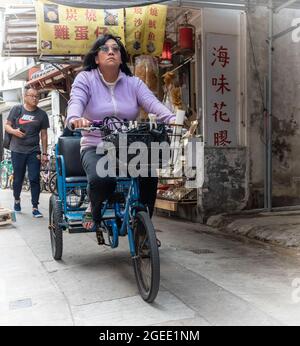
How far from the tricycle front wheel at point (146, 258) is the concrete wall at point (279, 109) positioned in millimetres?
3908

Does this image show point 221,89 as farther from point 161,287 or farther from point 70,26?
point 161,287

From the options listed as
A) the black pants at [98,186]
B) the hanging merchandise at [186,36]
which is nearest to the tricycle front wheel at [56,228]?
the black pants at [98,186]

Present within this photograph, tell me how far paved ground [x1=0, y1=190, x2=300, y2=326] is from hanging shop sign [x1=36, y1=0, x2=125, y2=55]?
2550 millimetres

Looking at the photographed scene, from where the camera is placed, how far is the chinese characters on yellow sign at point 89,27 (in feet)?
20.1

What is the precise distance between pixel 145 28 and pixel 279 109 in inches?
95.4

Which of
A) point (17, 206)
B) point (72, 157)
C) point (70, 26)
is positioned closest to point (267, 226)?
point (72, 157)

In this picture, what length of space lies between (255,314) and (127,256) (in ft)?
6.13

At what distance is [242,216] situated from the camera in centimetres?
659

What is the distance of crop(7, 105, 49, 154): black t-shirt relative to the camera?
712 cm

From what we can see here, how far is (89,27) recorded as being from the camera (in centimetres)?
629

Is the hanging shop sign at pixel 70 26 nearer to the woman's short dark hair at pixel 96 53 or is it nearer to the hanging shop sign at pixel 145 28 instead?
the hanging shop sign at pixel 145 28
